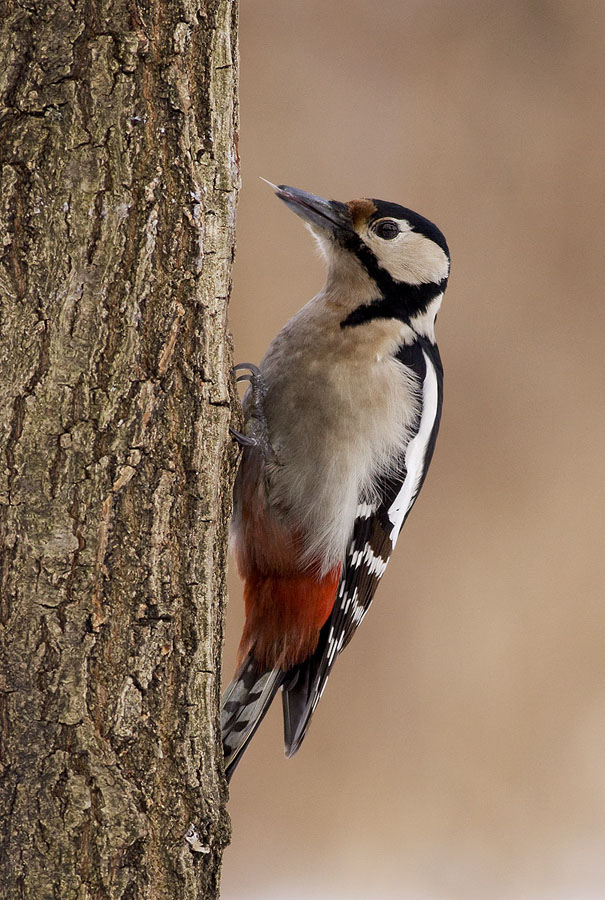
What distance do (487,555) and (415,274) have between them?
1.53 m

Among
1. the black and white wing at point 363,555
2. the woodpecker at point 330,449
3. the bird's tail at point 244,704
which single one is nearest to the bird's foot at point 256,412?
the woodpecker at point 330,449

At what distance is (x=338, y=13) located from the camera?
327cm

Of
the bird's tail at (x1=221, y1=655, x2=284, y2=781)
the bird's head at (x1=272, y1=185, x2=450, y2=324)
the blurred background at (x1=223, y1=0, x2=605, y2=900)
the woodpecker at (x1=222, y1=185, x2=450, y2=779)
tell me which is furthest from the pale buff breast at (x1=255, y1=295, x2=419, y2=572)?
the blurred background at (x1=223, y1=0, x2=605, y2=900)

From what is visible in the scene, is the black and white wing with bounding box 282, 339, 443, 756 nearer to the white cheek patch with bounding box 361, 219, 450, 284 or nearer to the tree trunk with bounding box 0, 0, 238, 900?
the white cheek patch with bounding box 361, 219, 450, 284

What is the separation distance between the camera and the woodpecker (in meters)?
1.82

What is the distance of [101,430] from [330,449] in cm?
70

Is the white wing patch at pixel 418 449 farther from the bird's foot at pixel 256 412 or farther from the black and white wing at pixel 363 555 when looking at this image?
the bird's foot at pixel 256 412

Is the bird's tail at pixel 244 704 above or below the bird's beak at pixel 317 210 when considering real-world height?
below

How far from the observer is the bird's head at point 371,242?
→ 1978 mm

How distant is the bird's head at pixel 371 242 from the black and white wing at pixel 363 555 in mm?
135

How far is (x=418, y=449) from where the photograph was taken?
200cm

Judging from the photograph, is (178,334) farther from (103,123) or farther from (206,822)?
(206,822)

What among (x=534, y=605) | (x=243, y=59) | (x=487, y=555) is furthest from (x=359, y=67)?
(x=534, y=605)

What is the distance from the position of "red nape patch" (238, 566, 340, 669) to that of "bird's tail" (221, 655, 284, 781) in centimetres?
2
